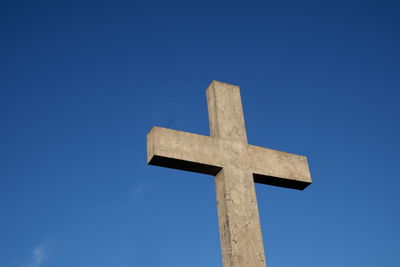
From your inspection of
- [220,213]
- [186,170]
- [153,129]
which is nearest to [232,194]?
[220,213]

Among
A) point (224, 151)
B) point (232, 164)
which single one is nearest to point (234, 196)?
point (232, 164)

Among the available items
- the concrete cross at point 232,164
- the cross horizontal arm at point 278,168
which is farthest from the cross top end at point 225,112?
the cross horizontal arm at point 278,168

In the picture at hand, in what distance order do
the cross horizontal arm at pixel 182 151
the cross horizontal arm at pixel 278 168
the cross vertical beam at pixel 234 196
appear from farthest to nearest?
1. the cross horizontal arm at pixel 278 168
2. the cross horizontal arm at pixel 182 151
3. the cross vertical beam at pixel 234 196

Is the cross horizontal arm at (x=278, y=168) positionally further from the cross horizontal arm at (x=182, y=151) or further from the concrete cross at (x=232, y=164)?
the cross horizontal arm at (x=182, y=151)

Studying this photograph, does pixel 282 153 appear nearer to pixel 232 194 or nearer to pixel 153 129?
pixel 232 194

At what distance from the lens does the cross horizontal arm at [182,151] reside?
566cm

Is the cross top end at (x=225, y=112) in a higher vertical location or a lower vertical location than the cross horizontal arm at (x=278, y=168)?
higher

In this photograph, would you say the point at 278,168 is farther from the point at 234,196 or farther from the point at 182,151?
the point at 182,151

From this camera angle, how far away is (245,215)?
5566mm

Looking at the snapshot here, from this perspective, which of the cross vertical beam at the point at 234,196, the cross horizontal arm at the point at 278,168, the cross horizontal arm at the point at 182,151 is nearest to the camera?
the cross vertical beam at the point at 234,196

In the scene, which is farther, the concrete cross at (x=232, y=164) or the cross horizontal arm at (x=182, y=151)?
the cross horizontal arm at (x=182, y=151)

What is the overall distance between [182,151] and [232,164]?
0.65 m

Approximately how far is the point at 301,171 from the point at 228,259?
192 centimetres

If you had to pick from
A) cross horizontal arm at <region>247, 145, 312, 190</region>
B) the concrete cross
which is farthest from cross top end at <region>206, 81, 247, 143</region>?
cross horizontal arm at <region>247, 145, 312, 190</region>
